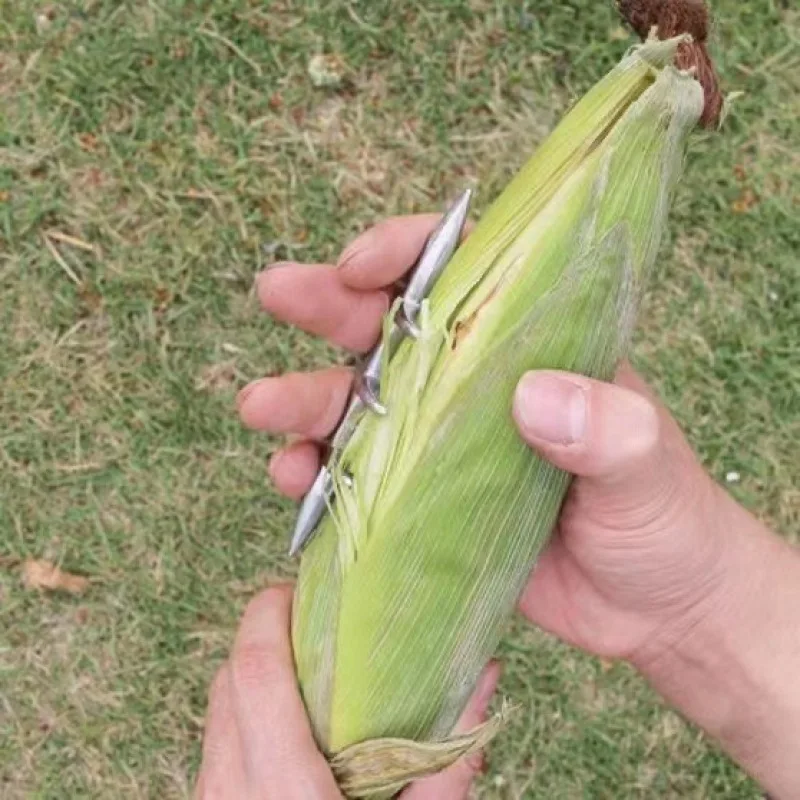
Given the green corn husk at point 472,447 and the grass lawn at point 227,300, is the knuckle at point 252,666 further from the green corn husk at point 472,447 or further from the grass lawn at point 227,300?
the grass lawn at point 227,300

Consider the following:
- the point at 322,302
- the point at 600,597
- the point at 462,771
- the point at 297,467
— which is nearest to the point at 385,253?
the point at 322,302

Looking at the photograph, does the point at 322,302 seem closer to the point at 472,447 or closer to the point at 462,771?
the point at 472,447

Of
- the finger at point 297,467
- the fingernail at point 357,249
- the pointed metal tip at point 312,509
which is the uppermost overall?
the fingernail at point 357,249

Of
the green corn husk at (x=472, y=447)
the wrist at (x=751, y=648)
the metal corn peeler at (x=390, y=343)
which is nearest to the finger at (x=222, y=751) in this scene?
the green corn husk at (x=472, y=447)

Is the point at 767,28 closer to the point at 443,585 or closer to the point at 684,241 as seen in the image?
the point at 684,241

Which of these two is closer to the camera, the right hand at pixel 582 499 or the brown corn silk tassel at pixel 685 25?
the brown corn silk tassel at pixel 685 25

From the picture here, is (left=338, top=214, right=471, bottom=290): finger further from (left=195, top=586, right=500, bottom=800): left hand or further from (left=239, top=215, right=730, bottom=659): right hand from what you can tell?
(left=195, top=586, right=500, bottom=800): left hand

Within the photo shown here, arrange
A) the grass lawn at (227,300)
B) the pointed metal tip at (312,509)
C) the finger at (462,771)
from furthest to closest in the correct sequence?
the grass lawn at (227,300) → the finger at (462,771) → the pointed metal tip at (312,509)

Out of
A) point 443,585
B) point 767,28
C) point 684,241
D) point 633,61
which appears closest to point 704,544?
point 443,585
